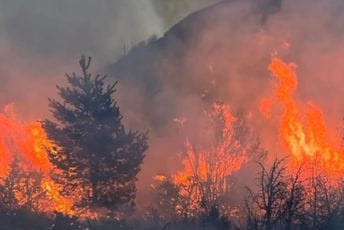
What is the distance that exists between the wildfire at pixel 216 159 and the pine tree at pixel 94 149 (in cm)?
2429

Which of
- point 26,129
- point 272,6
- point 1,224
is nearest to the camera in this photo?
point 1,224

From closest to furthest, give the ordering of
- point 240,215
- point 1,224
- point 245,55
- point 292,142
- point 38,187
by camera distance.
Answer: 1. point 1,224
2. point 38,187
3. point 240,215
4. point 292,142
5. point 245,55

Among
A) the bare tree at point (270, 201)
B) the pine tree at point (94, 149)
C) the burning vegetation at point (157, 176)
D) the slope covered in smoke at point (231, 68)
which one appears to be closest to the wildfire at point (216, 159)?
the burning vegetation at point (157, 176)

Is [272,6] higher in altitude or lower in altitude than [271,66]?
higher

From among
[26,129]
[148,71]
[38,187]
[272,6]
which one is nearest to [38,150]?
[26,129]

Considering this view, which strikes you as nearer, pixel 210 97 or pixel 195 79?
pixel 210 97

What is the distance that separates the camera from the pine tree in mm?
29266

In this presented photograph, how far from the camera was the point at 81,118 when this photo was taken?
99.1 ft

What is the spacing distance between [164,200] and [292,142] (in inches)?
930

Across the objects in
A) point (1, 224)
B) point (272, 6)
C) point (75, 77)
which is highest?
point (272, 6)

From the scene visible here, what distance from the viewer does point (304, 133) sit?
57469 millimetres

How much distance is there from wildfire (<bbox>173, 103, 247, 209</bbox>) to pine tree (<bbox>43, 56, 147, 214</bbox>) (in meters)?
24.3

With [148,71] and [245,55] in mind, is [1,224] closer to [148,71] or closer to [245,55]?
[245,55]

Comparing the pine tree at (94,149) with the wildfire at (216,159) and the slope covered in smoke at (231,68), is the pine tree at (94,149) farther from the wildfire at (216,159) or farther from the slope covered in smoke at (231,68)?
the slope covered in smoke at (231,68)
